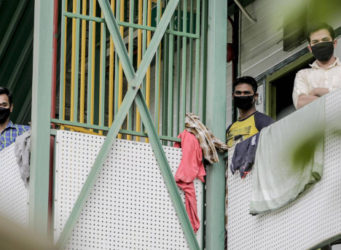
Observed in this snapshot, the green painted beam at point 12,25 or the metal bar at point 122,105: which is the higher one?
the green painted beam at point 12,25

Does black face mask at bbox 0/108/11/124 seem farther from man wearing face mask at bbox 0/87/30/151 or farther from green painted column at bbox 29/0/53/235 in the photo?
green painted column at bbox 29/0/53/235

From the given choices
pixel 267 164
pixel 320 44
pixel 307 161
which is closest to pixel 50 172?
pixel 267 164

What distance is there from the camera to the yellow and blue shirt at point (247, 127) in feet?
32.3

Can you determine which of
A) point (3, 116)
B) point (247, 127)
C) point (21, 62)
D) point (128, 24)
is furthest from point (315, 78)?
point (21, 62)

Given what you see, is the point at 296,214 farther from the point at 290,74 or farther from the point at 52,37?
the point at 290,74

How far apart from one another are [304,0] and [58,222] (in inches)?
293

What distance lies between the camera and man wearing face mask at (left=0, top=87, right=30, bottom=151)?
10.5 metres

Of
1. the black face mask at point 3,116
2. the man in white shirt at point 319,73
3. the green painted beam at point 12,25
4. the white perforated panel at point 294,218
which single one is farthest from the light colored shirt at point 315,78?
the green painted beam at point 12,25

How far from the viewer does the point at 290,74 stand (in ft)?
41.7

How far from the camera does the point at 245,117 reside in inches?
399

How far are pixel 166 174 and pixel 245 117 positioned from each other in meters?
1.13

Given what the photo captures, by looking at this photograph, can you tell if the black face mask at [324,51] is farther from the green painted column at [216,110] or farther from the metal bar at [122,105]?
the metal bar at [122,105]

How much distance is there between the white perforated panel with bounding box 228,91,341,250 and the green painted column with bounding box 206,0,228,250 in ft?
0.39

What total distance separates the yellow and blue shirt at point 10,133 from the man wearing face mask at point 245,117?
2241 mm
